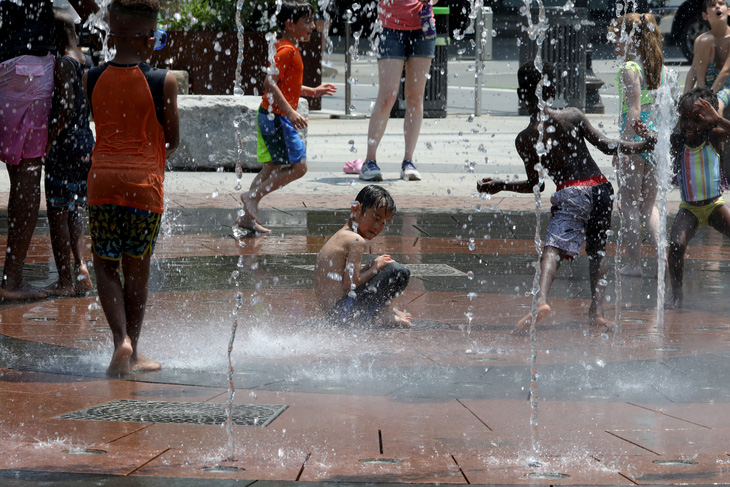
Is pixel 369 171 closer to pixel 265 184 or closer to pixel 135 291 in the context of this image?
pixel 265 184

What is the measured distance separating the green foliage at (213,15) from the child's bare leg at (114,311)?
458 inches

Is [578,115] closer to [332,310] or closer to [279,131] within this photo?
[332,310]

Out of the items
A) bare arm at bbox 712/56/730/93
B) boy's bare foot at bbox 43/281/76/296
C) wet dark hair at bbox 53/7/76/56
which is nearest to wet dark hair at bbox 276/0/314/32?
wet dark hair at bbox 53/7/76/56

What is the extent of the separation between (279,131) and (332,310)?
8.94ft

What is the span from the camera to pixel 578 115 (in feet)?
17.1

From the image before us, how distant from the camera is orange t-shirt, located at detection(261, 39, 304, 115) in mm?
7586

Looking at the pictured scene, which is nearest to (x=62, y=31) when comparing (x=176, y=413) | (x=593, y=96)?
(x=176, y=413)

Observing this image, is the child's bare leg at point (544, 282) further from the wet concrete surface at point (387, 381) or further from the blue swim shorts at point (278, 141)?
the blue swim shorts at point (278, 141)

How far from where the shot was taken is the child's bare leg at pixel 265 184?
7723mm

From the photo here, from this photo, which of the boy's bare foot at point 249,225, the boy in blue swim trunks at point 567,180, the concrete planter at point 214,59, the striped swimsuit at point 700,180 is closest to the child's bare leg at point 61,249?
the boy's bare foot at point 249,225

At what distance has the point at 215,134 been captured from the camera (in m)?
10.7

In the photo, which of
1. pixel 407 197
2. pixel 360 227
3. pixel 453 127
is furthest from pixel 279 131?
pixel 453 127

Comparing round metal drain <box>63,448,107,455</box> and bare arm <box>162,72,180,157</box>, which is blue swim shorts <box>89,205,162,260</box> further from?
round metal drain <box>63,448,107,455</box>

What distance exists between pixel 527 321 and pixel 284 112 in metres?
3.09
